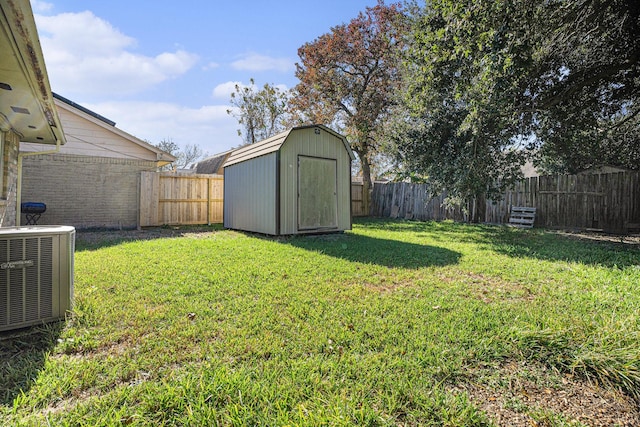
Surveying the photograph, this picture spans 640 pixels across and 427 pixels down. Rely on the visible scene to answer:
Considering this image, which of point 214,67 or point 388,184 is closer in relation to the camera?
point 214,67

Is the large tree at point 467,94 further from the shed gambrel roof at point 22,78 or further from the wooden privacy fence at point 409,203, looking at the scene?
the shed gambrel roof at point 22,78

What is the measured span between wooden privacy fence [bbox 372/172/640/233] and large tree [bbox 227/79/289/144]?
14194mm

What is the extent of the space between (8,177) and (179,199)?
5.12 metres

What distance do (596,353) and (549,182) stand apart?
10.00m

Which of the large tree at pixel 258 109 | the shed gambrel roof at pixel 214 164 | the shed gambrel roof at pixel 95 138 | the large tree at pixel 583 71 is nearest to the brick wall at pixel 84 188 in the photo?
the shed gambrel roof at pixel 95 138

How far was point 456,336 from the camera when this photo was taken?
2318mm

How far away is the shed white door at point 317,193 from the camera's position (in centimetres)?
745

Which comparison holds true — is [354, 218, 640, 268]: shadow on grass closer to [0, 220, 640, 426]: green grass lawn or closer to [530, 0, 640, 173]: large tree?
[0, 220, 640, 426]: green grass lawn

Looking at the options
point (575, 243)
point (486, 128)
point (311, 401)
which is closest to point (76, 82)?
point (311, 401)

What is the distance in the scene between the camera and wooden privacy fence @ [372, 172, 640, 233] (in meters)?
8.38

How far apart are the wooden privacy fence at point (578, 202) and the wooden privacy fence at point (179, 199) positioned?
917 cm

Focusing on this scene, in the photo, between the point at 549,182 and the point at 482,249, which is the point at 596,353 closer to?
the point at 482,249

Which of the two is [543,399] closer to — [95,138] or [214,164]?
[95,138]

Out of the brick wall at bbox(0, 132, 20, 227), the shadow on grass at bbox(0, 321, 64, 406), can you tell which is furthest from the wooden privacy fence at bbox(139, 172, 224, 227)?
the shadow on grass at bbox(0, 321, 64, 406)
